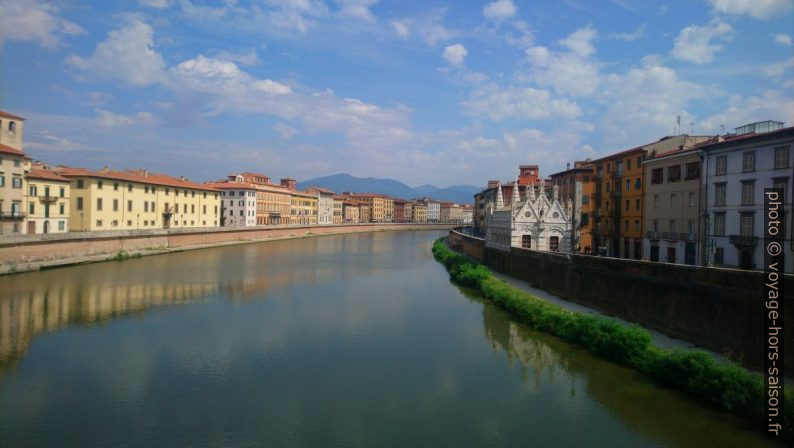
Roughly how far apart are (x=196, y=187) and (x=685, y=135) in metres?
52.7

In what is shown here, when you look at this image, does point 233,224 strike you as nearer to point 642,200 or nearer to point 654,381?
point 642,200

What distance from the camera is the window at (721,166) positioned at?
80.3ft

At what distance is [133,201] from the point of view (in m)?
51.3

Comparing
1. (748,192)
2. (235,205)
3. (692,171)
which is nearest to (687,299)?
(748,192)

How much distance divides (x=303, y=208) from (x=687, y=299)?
287 feet

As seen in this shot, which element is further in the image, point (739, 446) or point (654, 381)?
point (654, 381)

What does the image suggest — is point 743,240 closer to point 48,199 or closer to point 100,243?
point 100,243

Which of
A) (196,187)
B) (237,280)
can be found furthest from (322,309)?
(196,187)

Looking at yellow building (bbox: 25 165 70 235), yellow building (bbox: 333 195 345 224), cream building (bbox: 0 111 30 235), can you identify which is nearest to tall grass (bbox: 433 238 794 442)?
cream building (bbox: 0 111 30 235)

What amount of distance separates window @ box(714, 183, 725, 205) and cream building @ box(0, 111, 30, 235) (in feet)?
147

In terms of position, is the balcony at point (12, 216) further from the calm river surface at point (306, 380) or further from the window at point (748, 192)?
the window at point (748, 192)

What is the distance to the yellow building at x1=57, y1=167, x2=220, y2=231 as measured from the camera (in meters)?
45.6

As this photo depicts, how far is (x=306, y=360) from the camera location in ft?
57.3

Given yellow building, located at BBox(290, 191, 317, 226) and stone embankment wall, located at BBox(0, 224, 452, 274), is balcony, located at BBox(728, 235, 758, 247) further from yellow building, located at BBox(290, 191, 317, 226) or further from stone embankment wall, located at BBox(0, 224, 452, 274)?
yellow building, located at BBox(290, 191, 317, 226)
